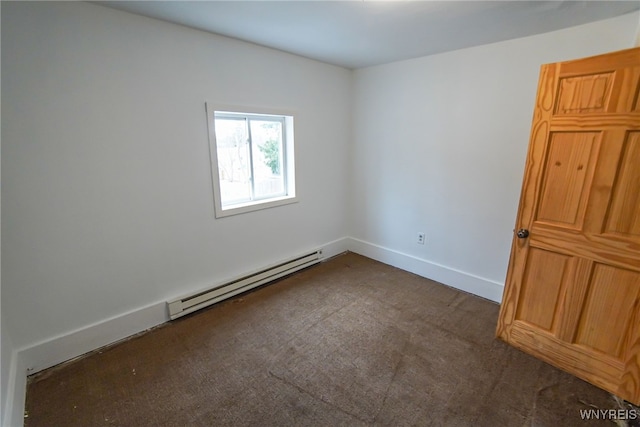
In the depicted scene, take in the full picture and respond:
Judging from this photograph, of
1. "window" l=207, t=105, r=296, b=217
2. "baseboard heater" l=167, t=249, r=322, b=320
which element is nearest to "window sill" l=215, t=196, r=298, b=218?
"window" l=207, t=105, r=296, b=217

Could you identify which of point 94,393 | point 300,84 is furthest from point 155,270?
point 300,84

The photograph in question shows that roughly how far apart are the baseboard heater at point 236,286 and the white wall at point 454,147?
96 centimetres

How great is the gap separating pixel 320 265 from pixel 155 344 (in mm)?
1866

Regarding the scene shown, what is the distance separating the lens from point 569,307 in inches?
72.0

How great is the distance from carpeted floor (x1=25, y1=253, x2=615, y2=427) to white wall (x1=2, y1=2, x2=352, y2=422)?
0.40m

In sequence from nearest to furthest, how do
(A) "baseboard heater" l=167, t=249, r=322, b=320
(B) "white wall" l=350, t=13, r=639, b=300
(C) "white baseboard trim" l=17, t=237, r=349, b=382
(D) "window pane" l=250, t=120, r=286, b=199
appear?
(C) "white baseboard trim" l=17, t=237, r=349, b=382 → (B) "white wall" l=350, t=13, r=639, b=300 → (A) "baseboard heater" l=167, t=249, r=322, b=320 → (D) "window pane" l=250, t=120, r=286, b=199

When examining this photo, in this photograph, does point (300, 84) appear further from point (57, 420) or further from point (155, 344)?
point (57, 420)

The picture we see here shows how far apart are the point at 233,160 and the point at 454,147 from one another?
2.13 meters

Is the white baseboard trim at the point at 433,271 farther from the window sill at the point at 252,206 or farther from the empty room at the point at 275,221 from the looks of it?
the window sill at the point at 252,206

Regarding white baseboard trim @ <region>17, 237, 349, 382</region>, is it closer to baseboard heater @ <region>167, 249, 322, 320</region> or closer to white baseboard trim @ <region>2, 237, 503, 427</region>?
white baseboard trim @ <region>2, 237, 503, 427</region>

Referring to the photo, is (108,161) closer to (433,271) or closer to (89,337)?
(89,337)

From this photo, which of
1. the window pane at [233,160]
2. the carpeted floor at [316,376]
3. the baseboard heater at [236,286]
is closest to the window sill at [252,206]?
the window pane at [233,160]

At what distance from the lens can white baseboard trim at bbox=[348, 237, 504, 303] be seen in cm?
271

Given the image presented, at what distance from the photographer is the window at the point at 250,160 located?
2570mm
